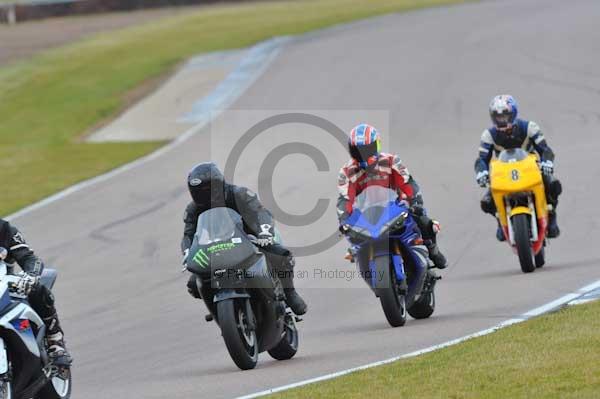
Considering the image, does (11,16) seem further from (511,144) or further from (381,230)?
(381,230)

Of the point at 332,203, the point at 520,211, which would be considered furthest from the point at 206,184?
the point at 332,203

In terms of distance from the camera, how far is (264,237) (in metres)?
10.5

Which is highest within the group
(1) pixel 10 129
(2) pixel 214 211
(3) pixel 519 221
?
(2) pixel 214 211

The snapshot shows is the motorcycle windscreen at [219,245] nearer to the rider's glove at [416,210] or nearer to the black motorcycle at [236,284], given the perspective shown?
the black motorcycle at [236,284]

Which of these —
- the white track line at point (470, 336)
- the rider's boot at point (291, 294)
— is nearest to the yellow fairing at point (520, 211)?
the white track line at point (470, 336)

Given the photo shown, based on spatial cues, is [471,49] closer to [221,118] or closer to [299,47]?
[299,47]

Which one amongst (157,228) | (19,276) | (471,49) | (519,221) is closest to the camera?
(19,276)

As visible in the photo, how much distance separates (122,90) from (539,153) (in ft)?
71.1

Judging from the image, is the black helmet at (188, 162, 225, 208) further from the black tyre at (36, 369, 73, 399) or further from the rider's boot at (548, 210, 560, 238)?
the rider's boot at (548, 210, 560, 238)

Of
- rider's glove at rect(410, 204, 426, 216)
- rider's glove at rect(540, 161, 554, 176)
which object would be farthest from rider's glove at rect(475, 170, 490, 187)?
rider's glove at rect(410, 204, 426, 216)

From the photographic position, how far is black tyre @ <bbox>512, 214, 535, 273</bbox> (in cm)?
1362

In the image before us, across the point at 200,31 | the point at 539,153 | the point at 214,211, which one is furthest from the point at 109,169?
the point at 200,31

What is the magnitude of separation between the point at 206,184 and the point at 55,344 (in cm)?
175

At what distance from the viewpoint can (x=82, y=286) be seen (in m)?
16.1
